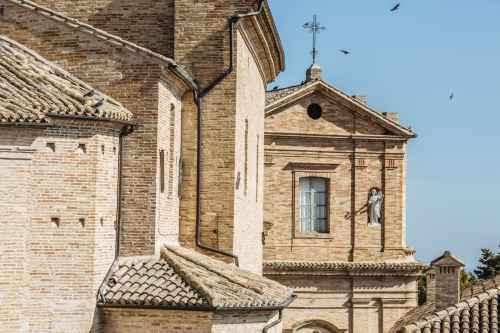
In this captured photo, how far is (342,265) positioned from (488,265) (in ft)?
50.5

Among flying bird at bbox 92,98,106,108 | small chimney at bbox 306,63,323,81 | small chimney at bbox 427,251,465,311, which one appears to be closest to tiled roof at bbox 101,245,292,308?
flying bird at bbox 92,98,106,108

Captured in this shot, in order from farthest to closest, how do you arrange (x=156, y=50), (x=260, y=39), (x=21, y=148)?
(x=260, y=39), (x=156, y=50), (x=21, y=148)

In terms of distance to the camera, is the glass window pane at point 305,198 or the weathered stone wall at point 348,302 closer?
the weathered stone wall at point 348,302

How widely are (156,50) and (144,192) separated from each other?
3503mm

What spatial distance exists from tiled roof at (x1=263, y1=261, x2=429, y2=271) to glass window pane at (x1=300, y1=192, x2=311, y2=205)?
98.9 inches

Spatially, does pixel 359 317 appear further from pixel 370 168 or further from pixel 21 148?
pixel 21 148

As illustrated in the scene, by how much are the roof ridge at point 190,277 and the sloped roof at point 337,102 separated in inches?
643

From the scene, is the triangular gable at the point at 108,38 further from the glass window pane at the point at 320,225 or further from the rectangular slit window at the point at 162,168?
the glass window pane at the point at 320,225

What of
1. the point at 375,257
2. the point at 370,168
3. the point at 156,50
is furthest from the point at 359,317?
the point at 156,50

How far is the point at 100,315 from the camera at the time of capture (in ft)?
39.0

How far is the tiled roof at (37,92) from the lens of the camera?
10992 mm

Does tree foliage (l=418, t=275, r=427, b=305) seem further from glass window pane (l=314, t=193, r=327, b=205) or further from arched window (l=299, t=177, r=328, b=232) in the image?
glass window pane (l=314, t=193, r=327, b=205)

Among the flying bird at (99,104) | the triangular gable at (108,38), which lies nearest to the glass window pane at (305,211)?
the triangular gable at (108,38)

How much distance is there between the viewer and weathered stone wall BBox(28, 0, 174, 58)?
1498 cm
